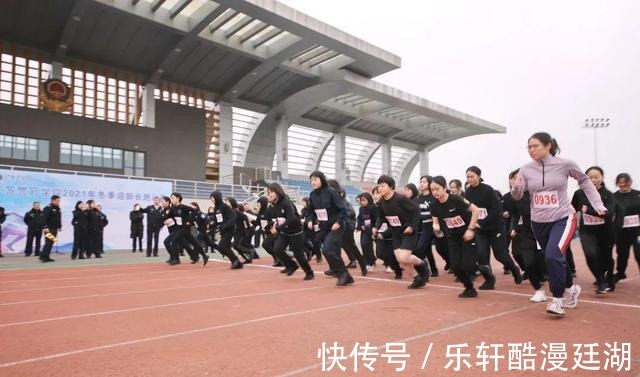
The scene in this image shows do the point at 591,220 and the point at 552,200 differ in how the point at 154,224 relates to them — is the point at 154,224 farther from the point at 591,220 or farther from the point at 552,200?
the point at 552,200

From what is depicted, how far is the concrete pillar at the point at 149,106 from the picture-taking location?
30.7 metres

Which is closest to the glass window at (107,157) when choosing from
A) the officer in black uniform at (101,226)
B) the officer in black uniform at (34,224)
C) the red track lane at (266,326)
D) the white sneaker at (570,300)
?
the officer in black uniform at (101,226)

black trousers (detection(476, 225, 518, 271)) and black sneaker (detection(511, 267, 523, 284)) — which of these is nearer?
black trousers (detection(476, 225, 518, 271))

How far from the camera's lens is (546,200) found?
199 inches

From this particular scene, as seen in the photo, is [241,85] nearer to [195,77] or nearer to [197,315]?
[195,77]

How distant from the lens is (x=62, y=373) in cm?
A: 331

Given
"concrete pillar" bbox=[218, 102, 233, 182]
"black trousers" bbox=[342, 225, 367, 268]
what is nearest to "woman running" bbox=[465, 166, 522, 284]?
"black trousers" bbox=[342, 225, 367, 268]

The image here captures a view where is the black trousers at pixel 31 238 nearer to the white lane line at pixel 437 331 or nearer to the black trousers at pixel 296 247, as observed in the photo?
the black trousers at pixel 296 247

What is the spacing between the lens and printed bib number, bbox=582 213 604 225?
21.4ft

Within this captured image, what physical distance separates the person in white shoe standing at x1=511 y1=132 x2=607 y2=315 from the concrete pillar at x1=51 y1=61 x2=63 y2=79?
29598mm

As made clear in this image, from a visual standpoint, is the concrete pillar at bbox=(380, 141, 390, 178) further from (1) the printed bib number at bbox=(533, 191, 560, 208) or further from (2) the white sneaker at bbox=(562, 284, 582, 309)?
(1) the printed bib number at bbox=(533, 191, 560, 208)

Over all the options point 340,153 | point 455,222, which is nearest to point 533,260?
point 455,222

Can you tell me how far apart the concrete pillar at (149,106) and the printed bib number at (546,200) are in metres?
29.2

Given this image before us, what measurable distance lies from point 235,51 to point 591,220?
25923 millimetres
